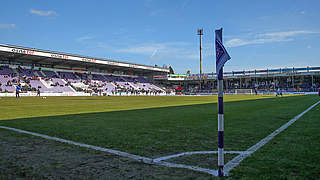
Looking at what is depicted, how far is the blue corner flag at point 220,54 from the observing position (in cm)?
324

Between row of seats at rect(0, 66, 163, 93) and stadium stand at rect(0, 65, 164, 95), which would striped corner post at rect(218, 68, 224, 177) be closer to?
row of seats at rect(0, 66, 163, 93)

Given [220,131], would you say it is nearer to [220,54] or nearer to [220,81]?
[220,81]

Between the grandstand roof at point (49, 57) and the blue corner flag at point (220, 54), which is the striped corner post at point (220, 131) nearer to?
the blue corner flag at point (220, 54)

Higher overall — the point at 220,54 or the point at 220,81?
the point at 220,54

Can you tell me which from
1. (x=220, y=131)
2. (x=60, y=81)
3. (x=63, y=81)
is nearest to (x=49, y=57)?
(x=60, y=81)

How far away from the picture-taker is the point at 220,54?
3334 millimetres

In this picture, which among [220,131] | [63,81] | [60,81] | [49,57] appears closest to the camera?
[220,131]

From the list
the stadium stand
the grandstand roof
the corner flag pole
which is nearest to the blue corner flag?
the corner flag pole

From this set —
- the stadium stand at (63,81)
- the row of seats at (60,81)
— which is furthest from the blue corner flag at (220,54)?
the stadium stand at (63,81)

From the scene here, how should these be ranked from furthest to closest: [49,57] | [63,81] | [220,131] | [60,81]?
[63,81] < [60,81] < [49,57] < [220,131]

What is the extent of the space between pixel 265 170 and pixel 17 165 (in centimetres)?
378

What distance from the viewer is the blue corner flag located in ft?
10.6

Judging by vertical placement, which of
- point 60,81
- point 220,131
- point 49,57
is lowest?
point 220,131

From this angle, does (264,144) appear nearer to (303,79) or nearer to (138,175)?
(138,175)
